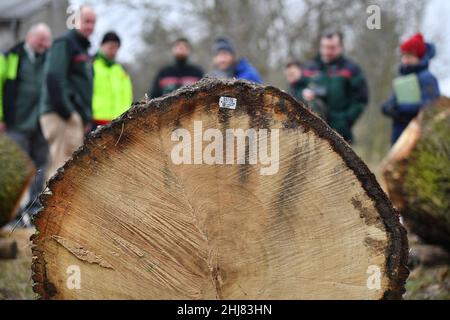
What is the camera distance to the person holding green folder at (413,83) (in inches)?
259

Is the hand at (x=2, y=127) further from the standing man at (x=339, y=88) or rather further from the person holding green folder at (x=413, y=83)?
the person holding green folder at (x=413, y=83)

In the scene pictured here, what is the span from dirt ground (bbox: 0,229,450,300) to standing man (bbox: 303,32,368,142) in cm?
181

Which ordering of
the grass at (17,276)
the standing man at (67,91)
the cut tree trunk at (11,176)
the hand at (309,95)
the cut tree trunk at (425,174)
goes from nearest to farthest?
the grass at (17,276), the cut tree trunk at (425,174), the cut tree trunk at (11,176), the standing man at (67,91), the hand at (309,95)

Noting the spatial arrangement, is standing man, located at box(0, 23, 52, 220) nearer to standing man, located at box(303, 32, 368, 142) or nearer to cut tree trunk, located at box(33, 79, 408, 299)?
standing man, located at box(303, 32, 368, 142)

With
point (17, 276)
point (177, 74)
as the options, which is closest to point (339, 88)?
point (177, 74)

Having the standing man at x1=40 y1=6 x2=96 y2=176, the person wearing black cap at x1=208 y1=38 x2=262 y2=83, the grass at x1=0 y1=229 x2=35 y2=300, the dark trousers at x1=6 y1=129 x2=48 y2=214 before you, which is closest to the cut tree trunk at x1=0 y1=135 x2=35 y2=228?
the grass at x1=0 y1=229 x2=35 y2=300

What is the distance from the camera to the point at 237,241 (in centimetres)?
274

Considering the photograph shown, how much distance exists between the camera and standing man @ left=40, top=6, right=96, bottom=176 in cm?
632

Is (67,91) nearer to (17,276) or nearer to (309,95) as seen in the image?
(17,276)

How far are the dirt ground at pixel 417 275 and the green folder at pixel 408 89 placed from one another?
4.82 ft

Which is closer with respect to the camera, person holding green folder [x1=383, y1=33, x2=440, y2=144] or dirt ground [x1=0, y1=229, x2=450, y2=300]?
dirt ground [x1=0, y1=229, x2=450, y2=300]

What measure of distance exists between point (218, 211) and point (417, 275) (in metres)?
2.84

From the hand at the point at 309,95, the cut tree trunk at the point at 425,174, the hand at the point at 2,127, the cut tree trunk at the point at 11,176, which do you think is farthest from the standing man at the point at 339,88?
the hand at the point at 2,127

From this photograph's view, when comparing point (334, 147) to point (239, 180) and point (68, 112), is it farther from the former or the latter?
point (68, 112)
